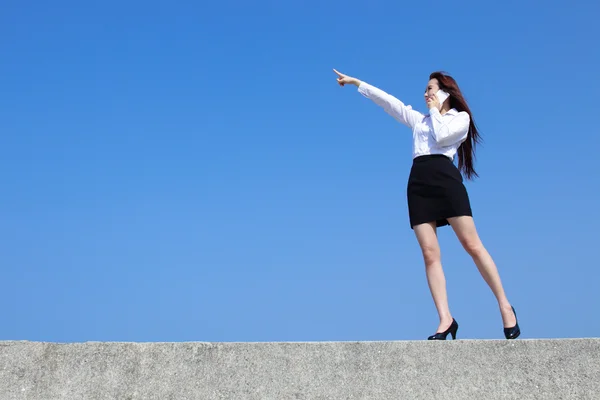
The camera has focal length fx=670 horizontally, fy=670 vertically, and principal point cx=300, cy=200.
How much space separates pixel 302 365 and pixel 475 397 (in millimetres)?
1089

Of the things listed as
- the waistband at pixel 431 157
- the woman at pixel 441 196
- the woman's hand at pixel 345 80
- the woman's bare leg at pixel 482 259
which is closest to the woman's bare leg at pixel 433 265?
the woman at pixel 441 196

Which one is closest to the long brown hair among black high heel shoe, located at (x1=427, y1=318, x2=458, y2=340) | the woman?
the woman

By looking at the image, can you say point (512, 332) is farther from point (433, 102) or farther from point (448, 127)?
point (433, 102)

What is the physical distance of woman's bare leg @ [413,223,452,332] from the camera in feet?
17.1

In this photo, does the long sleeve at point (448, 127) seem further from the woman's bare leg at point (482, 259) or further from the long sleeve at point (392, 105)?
the woman's bare leg at point (482, 259)

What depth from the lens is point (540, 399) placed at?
4.07 m

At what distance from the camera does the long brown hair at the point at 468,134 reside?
5.64 m

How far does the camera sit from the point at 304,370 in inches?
169

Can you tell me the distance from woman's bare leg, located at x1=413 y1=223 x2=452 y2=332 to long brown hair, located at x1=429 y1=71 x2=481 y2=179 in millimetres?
734

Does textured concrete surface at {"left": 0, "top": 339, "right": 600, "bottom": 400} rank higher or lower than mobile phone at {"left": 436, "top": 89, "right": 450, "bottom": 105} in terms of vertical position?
lower

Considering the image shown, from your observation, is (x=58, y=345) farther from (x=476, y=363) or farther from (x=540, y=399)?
(x=540, y=399)

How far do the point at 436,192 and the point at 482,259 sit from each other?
2.04ft

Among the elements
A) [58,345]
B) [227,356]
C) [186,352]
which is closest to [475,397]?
[227,356]

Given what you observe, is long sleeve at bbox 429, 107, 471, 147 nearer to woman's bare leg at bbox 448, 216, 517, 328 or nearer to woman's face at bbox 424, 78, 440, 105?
woman's face at bbox 424, 78, 440, 105
